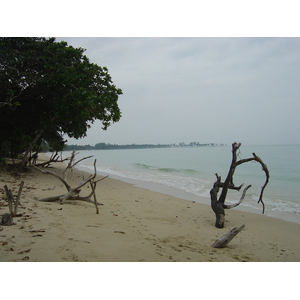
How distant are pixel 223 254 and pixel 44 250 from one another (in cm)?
302

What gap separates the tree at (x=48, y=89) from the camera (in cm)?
1311

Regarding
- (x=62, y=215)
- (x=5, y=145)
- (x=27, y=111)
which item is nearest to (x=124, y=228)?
(x=62, y=215)

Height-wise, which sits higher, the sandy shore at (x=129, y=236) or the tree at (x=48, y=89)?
the tree at (x=48, y=89)

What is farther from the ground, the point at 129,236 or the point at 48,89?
the point at 48,89

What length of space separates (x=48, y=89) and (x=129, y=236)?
465 inches

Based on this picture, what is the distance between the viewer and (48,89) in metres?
14.3

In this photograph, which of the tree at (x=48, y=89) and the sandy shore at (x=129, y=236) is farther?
the tree at (x=48, y=89)

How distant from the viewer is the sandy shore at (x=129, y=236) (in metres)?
4.00

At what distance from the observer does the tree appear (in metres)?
13.1

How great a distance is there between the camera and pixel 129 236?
515 centimetres

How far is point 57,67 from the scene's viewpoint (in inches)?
531

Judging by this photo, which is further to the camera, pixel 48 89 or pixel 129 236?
pixel 48 89

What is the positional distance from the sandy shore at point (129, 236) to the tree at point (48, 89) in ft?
21.3

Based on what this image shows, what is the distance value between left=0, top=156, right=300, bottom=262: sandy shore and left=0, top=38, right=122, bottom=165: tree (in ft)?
21.3
